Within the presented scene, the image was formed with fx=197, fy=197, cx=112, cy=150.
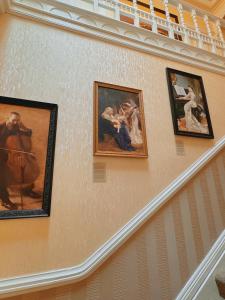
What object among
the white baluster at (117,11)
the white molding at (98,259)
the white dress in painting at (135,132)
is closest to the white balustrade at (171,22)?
the white baluster at (117,11)

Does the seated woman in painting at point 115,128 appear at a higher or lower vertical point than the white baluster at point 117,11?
lower

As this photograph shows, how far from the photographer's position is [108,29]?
7.52ft

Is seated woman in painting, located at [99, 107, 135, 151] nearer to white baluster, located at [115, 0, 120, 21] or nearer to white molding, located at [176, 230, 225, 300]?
white molding, located at [176, 230, 225, 300]

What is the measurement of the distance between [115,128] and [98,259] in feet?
3.62

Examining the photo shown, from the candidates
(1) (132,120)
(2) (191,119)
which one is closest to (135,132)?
(1) (132,120)

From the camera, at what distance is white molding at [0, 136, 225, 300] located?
119 centimetres

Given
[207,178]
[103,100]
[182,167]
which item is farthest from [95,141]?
[207,178]

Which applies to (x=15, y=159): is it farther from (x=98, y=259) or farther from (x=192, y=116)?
(x=192, y=116)

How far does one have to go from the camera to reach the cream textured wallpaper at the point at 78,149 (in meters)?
1.37

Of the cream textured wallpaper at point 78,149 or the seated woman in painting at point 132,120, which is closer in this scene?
the cream textured wallpaper at point 78,149

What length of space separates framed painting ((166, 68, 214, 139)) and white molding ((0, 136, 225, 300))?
0.46 m

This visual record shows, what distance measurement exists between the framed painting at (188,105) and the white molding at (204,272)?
114cm

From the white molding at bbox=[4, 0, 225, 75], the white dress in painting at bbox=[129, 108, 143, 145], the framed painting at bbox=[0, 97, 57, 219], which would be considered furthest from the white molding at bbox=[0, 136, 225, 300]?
the white molding at bbox=[4, 0, 225, 75]

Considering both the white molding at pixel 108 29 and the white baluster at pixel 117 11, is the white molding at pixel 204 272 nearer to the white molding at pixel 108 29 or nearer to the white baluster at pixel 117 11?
the white molding at pixel 108 29
